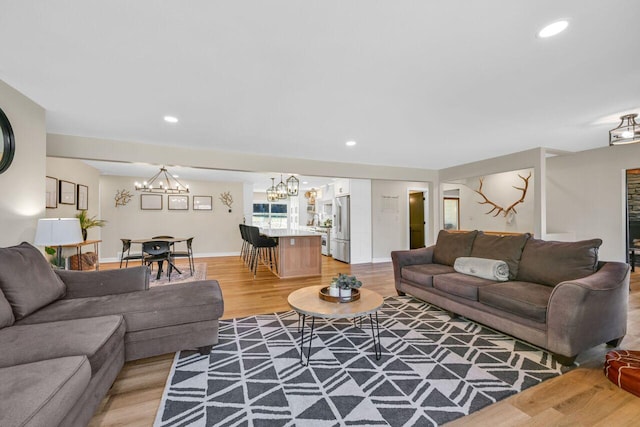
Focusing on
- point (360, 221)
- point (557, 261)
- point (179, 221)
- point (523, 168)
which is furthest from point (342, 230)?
point (557, 261)

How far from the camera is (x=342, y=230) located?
7242mm

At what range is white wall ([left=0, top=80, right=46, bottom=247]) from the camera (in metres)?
2.34

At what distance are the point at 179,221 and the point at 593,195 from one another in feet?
31.2

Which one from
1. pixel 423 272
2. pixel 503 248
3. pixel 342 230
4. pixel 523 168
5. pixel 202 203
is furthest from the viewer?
pixel 202 203

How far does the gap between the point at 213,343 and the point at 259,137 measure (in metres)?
2.65

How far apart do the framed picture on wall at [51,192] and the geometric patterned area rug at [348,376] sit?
13.1ft

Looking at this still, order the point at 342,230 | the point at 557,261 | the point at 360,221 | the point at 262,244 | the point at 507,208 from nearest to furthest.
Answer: the point at 557,261, the point at 262,244, the point at 507,208, the point at 360,221, the point at 342,230

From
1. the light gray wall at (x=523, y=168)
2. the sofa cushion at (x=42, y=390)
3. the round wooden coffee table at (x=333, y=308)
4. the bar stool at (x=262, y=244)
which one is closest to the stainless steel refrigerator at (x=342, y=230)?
the bar stool at (x=262, y=244)

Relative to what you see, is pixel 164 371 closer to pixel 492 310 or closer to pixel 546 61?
pixel 492 310

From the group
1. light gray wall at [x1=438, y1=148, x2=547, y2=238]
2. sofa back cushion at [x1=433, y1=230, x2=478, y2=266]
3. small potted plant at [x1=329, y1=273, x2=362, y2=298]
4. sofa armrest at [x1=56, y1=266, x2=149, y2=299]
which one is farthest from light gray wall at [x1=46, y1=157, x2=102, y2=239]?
light gray wall at [x1=438, y1=148, x2=547, y2=238]

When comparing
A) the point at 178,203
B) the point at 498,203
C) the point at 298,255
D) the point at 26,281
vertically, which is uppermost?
the point at 178,203

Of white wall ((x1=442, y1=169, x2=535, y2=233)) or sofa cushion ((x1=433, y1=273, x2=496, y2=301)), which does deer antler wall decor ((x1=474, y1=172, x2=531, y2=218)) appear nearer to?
white wall ((x1=442, y1=169, x2=535, y2=233))

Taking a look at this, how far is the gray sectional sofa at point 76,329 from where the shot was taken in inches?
45.6

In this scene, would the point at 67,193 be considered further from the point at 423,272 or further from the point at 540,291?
→ the point at 540,291
